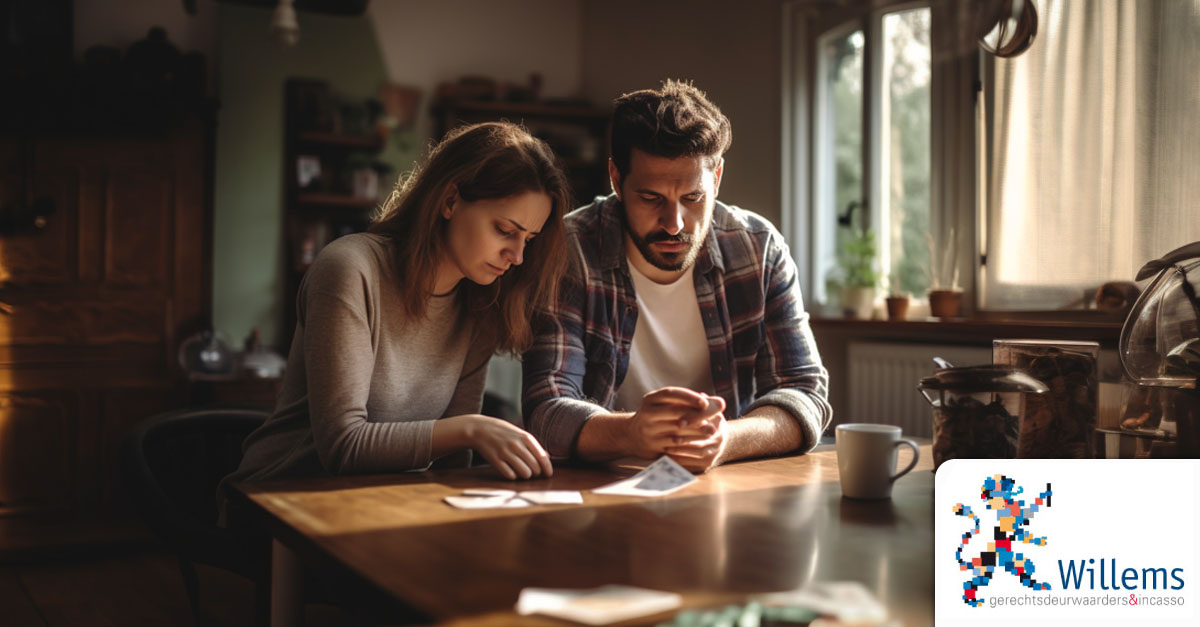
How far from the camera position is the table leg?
3.98ft

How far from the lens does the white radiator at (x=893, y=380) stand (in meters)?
3.43

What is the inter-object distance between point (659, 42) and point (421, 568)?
4.42 meters

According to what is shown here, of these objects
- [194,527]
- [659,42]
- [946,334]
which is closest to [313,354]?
[194,527]

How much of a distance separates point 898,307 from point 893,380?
0.28 meters

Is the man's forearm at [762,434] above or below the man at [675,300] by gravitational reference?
below

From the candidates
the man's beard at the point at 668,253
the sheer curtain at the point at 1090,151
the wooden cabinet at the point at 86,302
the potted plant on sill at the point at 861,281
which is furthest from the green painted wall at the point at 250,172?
the sheer curtain at the point at 1090,151

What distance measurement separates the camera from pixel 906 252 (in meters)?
3.84

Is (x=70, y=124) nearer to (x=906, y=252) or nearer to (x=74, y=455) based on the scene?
(x=74, y=455)

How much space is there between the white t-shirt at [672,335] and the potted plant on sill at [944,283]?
1692 mm

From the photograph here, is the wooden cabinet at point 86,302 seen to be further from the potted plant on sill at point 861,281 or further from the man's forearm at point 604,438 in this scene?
the man's forearm at point 604,438

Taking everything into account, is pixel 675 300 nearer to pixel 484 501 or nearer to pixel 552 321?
pixel 552 321

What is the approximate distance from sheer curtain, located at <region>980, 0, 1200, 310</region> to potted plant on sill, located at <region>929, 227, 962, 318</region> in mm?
117

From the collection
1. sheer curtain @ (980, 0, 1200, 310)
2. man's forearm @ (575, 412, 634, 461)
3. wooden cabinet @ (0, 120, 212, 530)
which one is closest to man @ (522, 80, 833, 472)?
man's forearm @ (575, 412, 634, 461)

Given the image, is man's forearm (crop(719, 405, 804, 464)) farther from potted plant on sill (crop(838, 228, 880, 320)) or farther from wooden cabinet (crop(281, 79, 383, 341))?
wooden cabinet (crop(281, 79, 383, 341))
